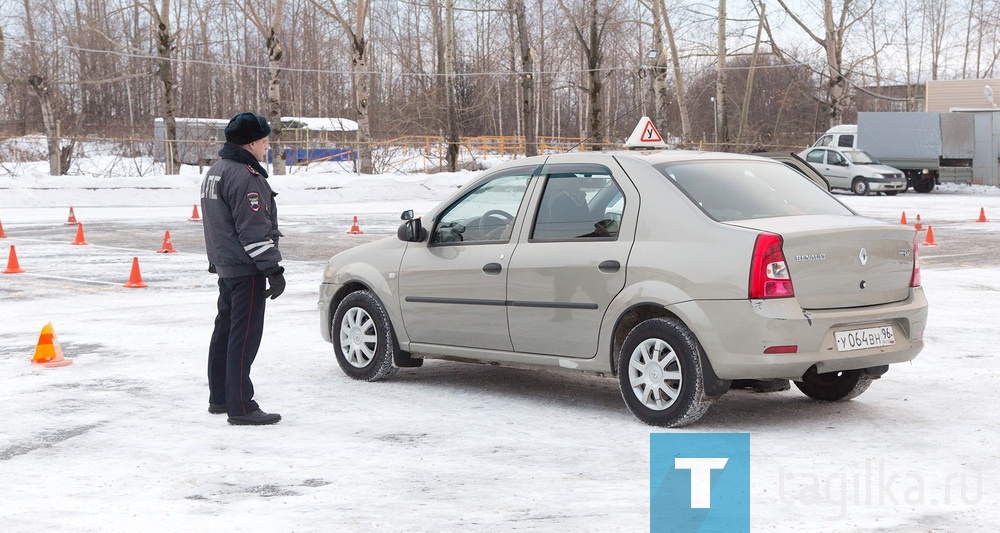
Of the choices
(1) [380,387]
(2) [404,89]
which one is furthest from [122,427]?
(2) [404,89]

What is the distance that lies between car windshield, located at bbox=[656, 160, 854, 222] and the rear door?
0.36 metres

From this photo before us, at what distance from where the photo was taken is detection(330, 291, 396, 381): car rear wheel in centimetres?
802

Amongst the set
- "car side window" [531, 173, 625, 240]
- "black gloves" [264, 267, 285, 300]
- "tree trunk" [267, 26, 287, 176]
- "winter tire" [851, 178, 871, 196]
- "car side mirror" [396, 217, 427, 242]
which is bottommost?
"winter tire" [851, 178, 871, 196]

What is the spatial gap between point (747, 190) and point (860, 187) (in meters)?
32.3

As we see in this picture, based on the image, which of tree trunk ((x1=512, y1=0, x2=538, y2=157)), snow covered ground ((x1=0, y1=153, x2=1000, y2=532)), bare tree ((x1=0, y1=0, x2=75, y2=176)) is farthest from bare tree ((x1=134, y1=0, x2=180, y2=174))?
snow covered ground ((x1=0, y1=153, x2=1000, y2=532))

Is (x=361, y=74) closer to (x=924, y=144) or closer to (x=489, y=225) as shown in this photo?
(x=924, y=144)

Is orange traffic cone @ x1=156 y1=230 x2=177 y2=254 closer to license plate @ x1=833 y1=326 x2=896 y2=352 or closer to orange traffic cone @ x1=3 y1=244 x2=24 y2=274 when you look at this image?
orange traffic cone @ x1=3 y1=244 x2=24 y2=274

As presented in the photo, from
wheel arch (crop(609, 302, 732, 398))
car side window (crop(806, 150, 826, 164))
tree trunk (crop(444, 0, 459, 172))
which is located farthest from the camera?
tree trunk (crop(444, 0, 459, 172))

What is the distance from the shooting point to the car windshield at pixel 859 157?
38.2 m

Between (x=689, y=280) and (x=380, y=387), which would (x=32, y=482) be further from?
(x=689, y=280)

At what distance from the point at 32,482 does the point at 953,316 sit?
28.0ft

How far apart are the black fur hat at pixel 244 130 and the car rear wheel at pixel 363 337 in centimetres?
167

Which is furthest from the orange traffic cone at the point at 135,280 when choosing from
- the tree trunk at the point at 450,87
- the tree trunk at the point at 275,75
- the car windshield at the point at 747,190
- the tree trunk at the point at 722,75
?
the tree trunk at the point at 722,75

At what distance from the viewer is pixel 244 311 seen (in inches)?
271
